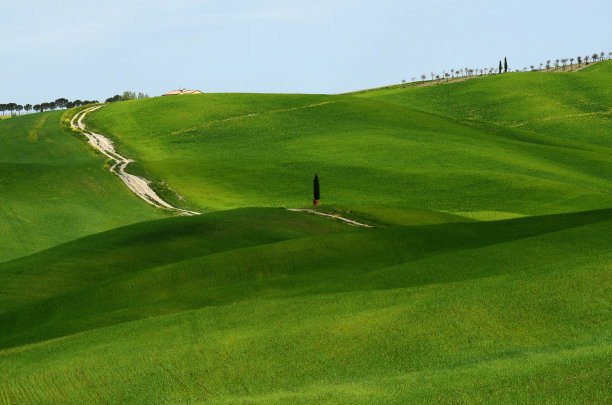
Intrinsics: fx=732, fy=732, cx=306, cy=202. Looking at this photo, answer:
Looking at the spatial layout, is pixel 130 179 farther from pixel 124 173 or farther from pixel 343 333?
pixel 343 333

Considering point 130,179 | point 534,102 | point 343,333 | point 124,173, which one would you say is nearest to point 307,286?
point 343,333

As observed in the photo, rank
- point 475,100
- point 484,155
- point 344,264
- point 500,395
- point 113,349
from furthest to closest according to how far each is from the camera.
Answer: point 475,100, point 484,155, point 344,264, point 113,349, point 500,395

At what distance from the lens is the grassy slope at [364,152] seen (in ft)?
176

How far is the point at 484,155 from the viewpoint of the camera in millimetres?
65938

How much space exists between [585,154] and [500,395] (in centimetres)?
6417

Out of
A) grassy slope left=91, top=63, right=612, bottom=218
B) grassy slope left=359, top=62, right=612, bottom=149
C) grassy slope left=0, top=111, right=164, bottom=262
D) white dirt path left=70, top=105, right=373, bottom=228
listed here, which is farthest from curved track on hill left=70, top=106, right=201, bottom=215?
grassy slope left=359, top=62, right=612, bottom=149

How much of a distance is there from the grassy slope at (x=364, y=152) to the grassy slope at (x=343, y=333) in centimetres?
2026

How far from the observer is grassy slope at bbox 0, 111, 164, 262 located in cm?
4069

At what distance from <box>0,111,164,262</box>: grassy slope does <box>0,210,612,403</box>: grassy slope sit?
17.5m

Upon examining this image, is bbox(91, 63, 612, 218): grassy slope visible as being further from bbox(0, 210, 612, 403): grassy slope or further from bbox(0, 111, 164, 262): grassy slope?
bbox(0, 210, 612, 403): grassy slope

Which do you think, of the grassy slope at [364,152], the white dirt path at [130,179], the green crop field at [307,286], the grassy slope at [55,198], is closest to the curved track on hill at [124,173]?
the white dirt path at [130,179]

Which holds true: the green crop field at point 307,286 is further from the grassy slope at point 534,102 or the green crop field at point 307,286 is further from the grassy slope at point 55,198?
the grassy slope at point 534,102

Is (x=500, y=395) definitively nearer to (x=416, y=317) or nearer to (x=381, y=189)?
(x=416, y=317)

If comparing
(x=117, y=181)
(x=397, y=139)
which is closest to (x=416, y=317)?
(x=117, y=181)
